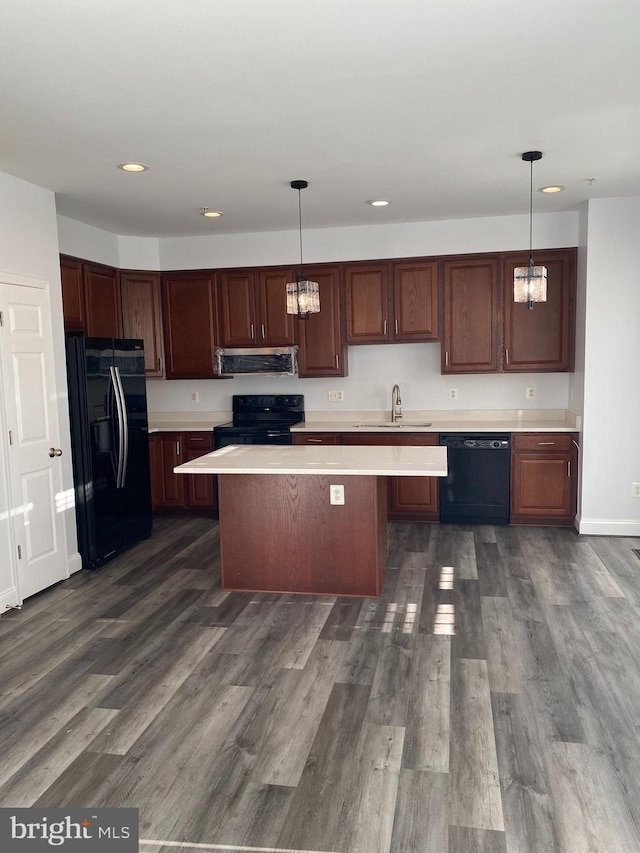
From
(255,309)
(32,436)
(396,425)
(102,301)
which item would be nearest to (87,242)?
(102,301)

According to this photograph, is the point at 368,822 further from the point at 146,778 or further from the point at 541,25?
the point at 541,25

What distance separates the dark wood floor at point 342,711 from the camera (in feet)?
6.79

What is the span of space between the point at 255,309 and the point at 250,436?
116 centimetres

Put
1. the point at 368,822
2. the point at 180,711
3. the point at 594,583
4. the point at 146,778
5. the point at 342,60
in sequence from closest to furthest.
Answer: the point at 368,822
the point at 146,778
the point at 342,60
the point at 180,711
the point at 594,583

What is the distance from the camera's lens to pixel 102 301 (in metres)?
5.62

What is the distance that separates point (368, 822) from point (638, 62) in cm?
296

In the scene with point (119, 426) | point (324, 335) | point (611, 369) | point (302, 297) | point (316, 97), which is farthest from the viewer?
point (324, 335)

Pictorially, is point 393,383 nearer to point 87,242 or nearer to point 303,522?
point 303,522

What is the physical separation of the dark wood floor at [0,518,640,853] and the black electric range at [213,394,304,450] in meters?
1.91

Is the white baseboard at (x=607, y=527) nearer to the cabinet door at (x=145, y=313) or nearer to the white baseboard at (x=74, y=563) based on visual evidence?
the white baseboard at (x=74, y=563)

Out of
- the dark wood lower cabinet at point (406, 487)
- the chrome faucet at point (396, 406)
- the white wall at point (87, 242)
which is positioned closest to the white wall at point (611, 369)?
the dark wood lower cabinet at point (406, 487)

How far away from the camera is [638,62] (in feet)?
8.61

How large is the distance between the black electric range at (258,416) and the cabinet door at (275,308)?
617mm

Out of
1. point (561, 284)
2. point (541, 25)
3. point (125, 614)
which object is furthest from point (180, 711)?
point (561, 284)
